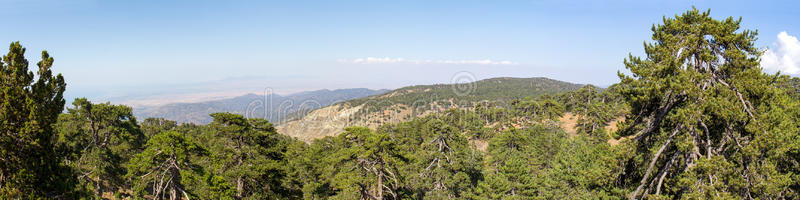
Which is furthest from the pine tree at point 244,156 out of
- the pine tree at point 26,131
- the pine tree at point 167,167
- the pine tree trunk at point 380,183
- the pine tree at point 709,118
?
the pine tree at point 709,118

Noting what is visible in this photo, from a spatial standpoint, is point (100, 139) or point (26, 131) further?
point (100, 139)

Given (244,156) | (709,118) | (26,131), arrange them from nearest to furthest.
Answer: (709,118) < (26,131) < (244,156)

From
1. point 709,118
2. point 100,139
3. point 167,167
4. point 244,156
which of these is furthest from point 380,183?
point 100,139

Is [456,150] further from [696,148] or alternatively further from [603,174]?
[696,148]

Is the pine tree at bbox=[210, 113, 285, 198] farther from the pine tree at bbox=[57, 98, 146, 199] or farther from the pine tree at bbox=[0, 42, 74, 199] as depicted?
the pine tree at bbox=[57, 98, 146, 199]

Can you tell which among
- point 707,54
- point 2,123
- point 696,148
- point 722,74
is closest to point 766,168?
point 696,148

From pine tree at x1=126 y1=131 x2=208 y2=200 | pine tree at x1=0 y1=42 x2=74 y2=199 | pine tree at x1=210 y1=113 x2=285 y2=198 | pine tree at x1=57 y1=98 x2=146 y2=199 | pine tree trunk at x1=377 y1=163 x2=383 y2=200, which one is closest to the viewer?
pine tree at x1=0 y1=42 x2=74 y2=199

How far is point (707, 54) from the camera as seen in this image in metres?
9.70

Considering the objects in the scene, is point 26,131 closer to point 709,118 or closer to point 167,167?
point 167,167

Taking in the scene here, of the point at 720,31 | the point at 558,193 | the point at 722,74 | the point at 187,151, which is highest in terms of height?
the point at 720,31

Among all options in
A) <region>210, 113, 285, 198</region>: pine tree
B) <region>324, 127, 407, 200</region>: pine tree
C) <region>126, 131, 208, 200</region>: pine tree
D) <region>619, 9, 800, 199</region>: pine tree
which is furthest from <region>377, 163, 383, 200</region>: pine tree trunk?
<region>619, 9, 800, 199</region>: pine tree

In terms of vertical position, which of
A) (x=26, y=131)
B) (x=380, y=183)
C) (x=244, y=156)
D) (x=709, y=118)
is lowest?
(x=380, y=183)

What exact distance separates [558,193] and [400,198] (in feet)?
47.0

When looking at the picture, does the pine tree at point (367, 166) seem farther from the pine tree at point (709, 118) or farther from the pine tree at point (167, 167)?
the pine tree at point (709, 118)
